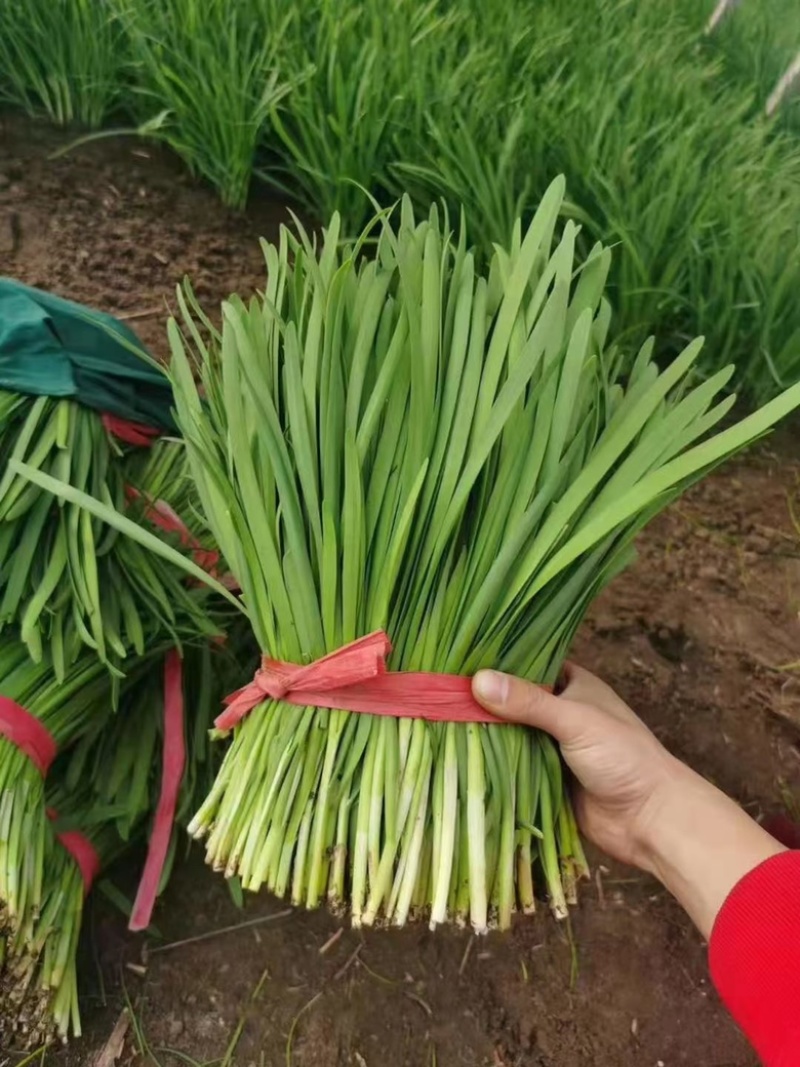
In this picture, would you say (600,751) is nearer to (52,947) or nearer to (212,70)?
(52,947)

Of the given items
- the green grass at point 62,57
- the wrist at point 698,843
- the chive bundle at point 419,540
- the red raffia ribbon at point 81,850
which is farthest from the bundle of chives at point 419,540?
the green grass at point 62,57

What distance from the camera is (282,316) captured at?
A: 93 centimetres

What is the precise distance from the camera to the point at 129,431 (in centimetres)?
107

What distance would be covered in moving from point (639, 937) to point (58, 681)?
704 mm

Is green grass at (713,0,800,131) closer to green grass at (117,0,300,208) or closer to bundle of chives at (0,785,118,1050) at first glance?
green grass at (117,0,300,208)

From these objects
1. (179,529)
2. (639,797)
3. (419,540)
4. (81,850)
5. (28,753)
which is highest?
(419,540)

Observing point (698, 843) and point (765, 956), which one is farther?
point (698, 843)

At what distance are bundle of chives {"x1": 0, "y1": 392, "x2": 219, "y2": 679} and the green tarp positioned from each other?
0.02 meters

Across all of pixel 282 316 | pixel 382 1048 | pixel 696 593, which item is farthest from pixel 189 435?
pixel 696 593

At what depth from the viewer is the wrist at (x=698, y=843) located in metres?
0.83

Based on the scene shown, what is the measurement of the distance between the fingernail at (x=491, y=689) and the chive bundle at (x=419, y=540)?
28mm

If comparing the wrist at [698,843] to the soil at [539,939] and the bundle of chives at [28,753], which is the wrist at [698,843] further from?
the bundle of chives at [28,753]

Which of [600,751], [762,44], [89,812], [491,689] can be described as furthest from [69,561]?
[762,44]

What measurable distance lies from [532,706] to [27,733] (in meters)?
0.46
